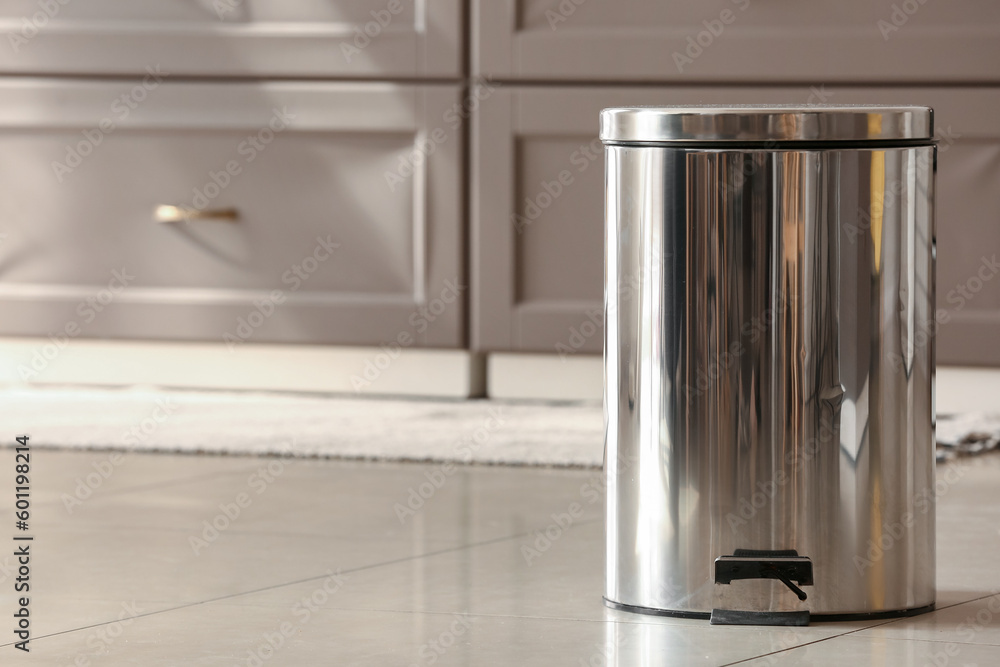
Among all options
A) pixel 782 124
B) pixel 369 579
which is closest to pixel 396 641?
pixel 369 579

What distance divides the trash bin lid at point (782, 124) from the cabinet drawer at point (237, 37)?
1198 mm

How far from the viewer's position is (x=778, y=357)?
108 centimetres

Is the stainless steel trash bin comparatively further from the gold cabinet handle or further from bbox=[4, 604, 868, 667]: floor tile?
the gold cabinet handle

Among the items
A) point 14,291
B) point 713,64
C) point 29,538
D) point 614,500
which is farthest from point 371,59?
point 614,500

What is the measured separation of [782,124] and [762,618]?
35 centimetres

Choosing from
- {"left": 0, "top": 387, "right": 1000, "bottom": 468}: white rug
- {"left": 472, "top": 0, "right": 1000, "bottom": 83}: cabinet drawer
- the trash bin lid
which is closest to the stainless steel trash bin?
the trash bin lid

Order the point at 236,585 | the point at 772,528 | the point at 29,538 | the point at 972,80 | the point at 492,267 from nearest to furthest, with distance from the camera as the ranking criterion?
the point at 772,528 → the point at 236,585 → the point at 29,538 → the point at 972,80 → the point at 492,267

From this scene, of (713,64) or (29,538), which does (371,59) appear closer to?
(713,64)

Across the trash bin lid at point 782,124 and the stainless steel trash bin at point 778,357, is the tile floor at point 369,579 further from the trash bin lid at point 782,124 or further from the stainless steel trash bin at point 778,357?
the trash bin lid at point 782,124

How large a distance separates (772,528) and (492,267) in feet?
4.03

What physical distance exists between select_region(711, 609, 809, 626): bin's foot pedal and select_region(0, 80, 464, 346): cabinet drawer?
4.09ft

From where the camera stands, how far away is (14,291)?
241 cm

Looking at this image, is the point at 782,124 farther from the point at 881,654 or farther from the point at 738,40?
the point at 738,40

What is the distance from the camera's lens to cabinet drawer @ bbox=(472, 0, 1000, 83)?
2113mm
